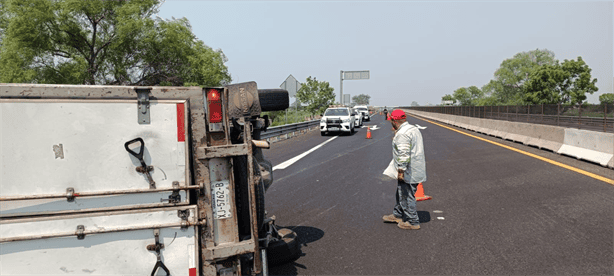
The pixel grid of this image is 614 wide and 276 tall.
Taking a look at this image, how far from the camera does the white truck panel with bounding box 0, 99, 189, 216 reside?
8.63 feet

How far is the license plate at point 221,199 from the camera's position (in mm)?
3070

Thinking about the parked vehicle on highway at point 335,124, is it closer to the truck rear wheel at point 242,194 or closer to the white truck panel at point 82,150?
the truck rear wheel at point 242,194

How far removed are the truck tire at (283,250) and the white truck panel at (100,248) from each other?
146 centimetres

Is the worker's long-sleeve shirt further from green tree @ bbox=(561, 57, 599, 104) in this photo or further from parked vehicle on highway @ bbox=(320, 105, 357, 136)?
green tree @ bbox=(561, 57, 599, 104)

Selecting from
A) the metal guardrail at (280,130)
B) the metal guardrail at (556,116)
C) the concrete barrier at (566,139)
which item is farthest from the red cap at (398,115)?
the metal guardrail at (556,116)

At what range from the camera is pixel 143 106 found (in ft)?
9.32

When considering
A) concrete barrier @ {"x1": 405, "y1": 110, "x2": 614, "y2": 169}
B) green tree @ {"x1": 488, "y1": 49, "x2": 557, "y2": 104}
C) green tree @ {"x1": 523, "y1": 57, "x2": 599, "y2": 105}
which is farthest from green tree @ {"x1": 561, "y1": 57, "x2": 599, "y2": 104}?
concrete barrier @ {"x1": 405, "y1": 110, "x2": 614, "y2": 169}

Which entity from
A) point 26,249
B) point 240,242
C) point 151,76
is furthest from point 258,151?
point 151,76

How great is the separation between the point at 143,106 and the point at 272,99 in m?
1.37

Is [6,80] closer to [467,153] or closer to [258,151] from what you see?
[467,153]

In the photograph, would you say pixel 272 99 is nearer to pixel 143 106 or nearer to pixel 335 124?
pixel 143 106

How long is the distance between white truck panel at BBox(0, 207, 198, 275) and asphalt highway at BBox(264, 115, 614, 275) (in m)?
1.55

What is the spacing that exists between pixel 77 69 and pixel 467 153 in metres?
34.9

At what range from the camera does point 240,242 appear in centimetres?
318
